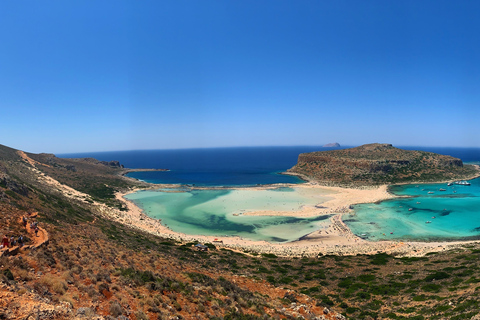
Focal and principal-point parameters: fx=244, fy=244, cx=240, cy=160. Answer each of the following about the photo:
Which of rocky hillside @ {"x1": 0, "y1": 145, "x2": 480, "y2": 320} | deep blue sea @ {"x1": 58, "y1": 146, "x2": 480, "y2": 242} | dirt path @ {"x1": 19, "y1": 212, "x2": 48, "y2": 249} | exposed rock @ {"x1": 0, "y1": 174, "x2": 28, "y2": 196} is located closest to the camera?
rocky hillside @ {"x1": 0, "y1": 145, "x2": 480, "y2": 320}

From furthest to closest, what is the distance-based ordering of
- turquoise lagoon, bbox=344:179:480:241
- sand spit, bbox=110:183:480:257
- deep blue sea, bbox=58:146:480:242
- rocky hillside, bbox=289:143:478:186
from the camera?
rocky hillside, bbox=289:143:478:186
deep blue sea, bbox=58:146:480:242
turquoise lagoon, bbox=344:179:480:241
sand spit, bbox=110:183:480:257

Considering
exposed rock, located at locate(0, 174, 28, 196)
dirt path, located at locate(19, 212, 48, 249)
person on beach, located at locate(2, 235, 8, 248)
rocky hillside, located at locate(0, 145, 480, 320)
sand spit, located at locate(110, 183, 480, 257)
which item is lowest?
sand spit, located at locate(110, 183, 480, 257)

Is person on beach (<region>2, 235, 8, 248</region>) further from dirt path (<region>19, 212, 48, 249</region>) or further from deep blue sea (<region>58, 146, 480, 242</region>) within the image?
deep blue sea (<region>58, 146, 480, 242</region>)

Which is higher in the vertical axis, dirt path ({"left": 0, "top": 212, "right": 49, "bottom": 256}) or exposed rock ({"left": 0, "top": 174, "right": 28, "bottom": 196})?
exposed rock ({"left": 0, "top": 174, "right": 28, "bottom": 196})

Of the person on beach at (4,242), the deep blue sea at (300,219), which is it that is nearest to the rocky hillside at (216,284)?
the person on beach at (4,242)

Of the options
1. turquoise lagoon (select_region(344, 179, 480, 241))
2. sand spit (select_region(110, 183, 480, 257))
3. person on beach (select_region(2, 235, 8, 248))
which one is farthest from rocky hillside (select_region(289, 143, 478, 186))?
person on beach (select_region(2, 235, 8, 248))

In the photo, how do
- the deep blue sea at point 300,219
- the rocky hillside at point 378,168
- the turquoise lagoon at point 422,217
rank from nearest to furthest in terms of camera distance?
the turquoise lagoon at point 422,217 → the deep blue sea at point 300,219 → the rocky hillside at point 378,168

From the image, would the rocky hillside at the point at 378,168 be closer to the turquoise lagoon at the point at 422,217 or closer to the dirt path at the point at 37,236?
the turquoise lagoon at the point at 422,217

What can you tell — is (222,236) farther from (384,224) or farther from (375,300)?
(384,224)
